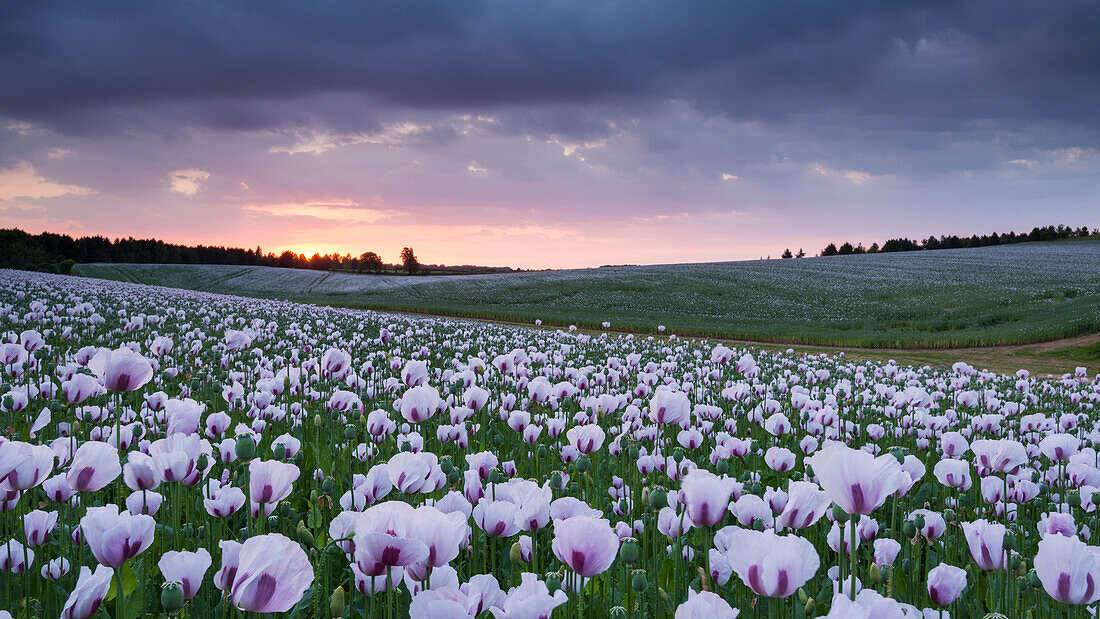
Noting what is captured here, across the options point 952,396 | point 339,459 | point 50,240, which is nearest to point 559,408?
point 339,459

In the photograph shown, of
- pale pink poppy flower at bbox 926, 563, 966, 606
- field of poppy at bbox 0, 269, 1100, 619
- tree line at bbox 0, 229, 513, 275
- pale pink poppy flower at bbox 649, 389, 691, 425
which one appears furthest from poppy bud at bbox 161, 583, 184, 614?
tree line at bbox 0, 229, 513, 275

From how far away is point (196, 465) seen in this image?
2.47 metres

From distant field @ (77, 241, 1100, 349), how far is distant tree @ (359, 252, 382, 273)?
4378 cm

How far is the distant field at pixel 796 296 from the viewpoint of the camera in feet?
104

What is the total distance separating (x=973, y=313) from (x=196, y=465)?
146 feet

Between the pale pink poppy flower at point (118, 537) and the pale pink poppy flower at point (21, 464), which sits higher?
the pale pink poppy flower at point (21, 464)

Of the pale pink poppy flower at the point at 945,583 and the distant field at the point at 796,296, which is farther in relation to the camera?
the distant field at the point at 796,296

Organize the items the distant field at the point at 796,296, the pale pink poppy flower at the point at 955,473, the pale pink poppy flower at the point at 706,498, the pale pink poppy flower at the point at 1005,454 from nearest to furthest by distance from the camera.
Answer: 1. the pale pink poppy flower at the point at 706,498
2. the pale pink poppy flower at the point at 1005,454
3. the pale pink poppy flower at the point at 955,473
4. the distant field at the point at 796,296

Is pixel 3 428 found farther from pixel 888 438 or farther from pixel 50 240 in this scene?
pixel 50 240

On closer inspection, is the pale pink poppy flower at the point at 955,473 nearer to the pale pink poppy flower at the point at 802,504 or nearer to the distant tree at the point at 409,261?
the pale pink poppy flower at the point at 802,504

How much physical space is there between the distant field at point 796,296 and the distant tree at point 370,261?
4378cm

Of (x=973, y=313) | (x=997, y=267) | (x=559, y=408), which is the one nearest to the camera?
(x=559, y=408)

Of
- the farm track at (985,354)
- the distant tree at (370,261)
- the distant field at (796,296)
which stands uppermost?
the distant tree at (370,261)

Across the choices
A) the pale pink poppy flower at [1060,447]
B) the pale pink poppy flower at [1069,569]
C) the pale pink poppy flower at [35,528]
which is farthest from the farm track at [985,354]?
the pale pink poppy flower at [35,528]
